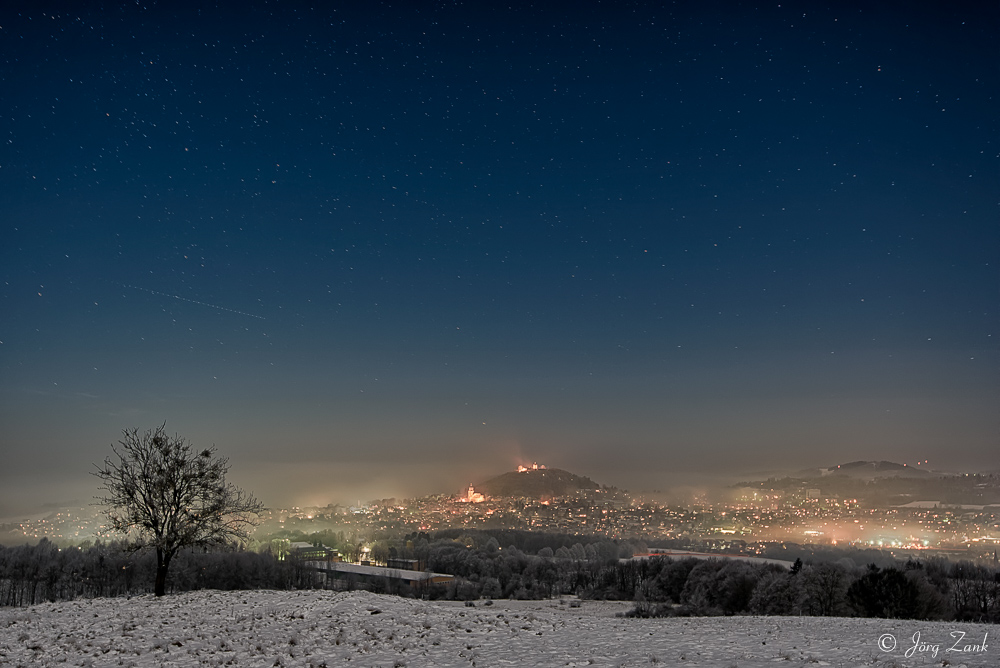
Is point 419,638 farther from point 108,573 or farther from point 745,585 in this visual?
point 108,573

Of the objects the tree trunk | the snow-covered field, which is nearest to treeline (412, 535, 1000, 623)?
the snow-covered field

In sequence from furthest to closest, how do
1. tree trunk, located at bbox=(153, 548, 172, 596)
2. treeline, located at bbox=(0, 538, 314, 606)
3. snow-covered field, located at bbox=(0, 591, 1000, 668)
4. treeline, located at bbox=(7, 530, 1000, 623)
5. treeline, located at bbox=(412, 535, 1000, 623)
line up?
treeline, located at bbox=(0, 538, 314, 606) < treeline, located at bbox=(7, 530, 1000, 623) < treeline, located at bbox=(412, 535, 1000, 623) < tree trunk, located at bbox=(153, 548, 172, 596) < snow-covered field, located at bbox=(0, 591, 1000, 668)

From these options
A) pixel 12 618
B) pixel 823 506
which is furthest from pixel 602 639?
pixel 823 506

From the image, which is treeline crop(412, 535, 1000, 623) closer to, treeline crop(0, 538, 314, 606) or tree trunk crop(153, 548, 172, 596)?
treeline crop(0, 538, 314, 606)

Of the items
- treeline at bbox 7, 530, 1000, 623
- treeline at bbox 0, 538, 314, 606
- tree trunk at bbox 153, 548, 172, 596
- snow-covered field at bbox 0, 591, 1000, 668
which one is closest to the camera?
snow-covered field at bbox 0, 591, 1000, 668

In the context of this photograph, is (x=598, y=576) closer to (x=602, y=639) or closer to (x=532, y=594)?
(x=532, y=594)

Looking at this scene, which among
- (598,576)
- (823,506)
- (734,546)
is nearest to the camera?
(598,576)
